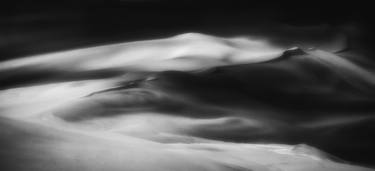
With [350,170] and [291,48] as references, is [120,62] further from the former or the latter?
[350,170]

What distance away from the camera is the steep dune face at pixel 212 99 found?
532mm

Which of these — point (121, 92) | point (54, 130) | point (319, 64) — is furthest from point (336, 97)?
point (54, 130)

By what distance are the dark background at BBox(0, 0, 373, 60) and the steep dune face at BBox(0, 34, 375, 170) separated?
0.16 ft

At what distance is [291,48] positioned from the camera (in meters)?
0.89

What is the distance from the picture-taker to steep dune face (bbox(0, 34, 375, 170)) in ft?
1.74

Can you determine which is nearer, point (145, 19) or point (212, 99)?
point (212, 99)

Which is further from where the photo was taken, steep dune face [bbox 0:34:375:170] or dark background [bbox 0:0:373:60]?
dark background [bbox 0:0:373:60]

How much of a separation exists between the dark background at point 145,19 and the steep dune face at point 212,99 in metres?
0.05

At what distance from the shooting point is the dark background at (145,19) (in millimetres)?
972

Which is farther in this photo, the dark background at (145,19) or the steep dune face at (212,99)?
the dark background at (145,19)

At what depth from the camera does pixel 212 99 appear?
29.0 inches

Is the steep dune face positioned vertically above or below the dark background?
below

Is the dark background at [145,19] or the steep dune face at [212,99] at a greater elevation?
the dark background at [145,19]

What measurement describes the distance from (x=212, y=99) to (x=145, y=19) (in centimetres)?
34
